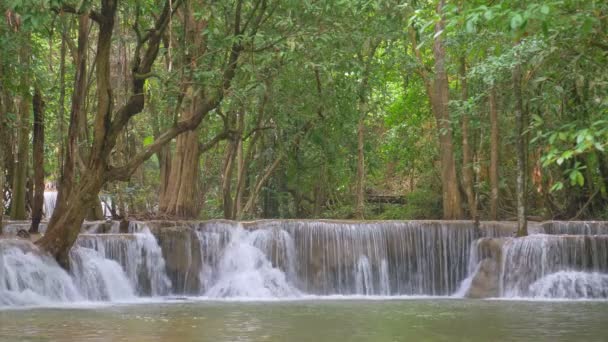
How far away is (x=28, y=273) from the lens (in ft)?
47.7

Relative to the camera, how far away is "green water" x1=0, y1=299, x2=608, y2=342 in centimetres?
966

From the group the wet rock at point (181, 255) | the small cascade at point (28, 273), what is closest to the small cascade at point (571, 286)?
the wet rock at point (181, 255)

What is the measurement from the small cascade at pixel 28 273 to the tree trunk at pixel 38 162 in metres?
2.12

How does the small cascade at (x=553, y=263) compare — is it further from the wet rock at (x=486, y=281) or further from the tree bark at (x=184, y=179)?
the tree bark at (x=184, y=179)

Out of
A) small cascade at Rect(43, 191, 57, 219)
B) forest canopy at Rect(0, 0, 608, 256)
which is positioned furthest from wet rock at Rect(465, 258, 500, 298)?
small cascade at Rect(43, 191, 57, 219)

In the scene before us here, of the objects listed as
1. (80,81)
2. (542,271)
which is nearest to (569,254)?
(542,271)

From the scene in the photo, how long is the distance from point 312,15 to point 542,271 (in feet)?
21.5

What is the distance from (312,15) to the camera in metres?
14.4

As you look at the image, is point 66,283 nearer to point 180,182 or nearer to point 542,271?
point 180,182

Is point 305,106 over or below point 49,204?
over

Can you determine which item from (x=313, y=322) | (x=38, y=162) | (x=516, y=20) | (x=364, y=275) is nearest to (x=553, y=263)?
(x=364, y=275)

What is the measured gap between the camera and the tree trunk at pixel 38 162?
1689 centimetres

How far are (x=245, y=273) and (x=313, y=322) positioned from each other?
6476 millimetres

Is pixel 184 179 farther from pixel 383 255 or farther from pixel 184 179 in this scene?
pixel 383 255
